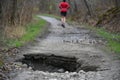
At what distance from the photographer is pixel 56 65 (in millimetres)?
10328

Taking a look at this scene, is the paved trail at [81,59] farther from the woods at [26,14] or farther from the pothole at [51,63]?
the woods at [26,14]

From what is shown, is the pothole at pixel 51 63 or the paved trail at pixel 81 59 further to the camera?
the pothole at pixel 51 63

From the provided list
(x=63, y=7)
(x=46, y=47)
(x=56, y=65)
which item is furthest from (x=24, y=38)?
(x=63, y=7)

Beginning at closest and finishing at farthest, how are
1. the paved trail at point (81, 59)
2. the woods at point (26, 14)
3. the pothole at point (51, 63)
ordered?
the paved trail at point (81, 59)
the pothole at point (51, 63)
the woods at point (26, 14)

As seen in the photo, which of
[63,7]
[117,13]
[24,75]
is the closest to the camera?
[24,75]

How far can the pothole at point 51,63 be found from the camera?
987cm

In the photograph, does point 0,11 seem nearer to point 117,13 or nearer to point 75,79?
Answer: point 75,79

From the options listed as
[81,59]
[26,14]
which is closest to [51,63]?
[81,59]

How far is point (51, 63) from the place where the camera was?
34.7 feet

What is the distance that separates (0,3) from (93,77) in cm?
630

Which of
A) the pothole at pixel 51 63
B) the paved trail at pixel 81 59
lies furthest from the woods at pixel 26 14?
the pothole at pixel 51 63

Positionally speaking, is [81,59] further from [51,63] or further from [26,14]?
[26,14]

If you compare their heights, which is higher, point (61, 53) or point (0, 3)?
point (0, 3)

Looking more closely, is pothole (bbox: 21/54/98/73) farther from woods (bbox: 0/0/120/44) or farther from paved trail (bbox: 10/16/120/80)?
woods (bbox: 0/0/120/44)
